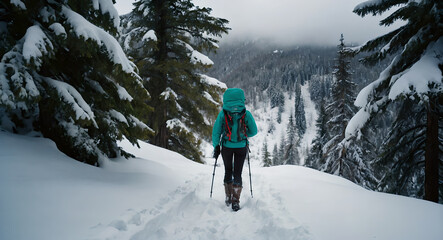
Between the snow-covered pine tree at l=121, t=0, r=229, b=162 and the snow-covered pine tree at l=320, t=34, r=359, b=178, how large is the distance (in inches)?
409

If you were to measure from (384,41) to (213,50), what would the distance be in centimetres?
815

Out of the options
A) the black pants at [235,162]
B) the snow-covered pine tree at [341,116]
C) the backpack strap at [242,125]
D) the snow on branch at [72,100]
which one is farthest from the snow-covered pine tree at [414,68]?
the snow-covered pine tree at [341,116]

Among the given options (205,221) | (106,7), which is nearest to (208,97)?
(106,7)

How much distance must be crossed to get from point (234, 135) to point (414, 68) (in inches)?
194

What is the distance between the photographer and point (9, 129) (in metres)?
4.33

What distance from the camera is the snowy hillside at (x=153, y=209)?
8.79ft

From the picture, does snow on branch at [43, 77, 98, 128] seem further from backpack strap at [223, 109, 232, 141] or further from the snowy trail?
backpack strap at [223, 109, 232, 141]

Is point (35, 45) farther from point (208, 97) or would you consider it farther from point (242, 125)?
point (208, 97)

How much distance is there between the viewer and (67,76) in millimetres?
4555

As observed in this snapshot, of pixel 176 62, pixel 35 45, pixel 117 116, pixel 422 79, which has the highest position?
pixel 176 62

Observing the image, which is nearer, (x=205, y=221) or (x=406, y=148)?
(x=205, y=221)

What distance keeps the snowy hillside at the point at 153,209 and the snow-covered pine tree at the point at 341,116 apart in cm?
1267

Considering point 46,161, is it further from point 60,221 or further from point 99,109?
point 60,221

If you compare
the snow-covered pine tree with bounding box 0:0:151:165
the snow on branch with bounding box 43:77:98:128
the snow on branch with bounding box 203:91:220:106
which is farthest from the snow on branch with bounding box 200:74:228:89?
the snow on branch with bounding box 43:77:98:128
